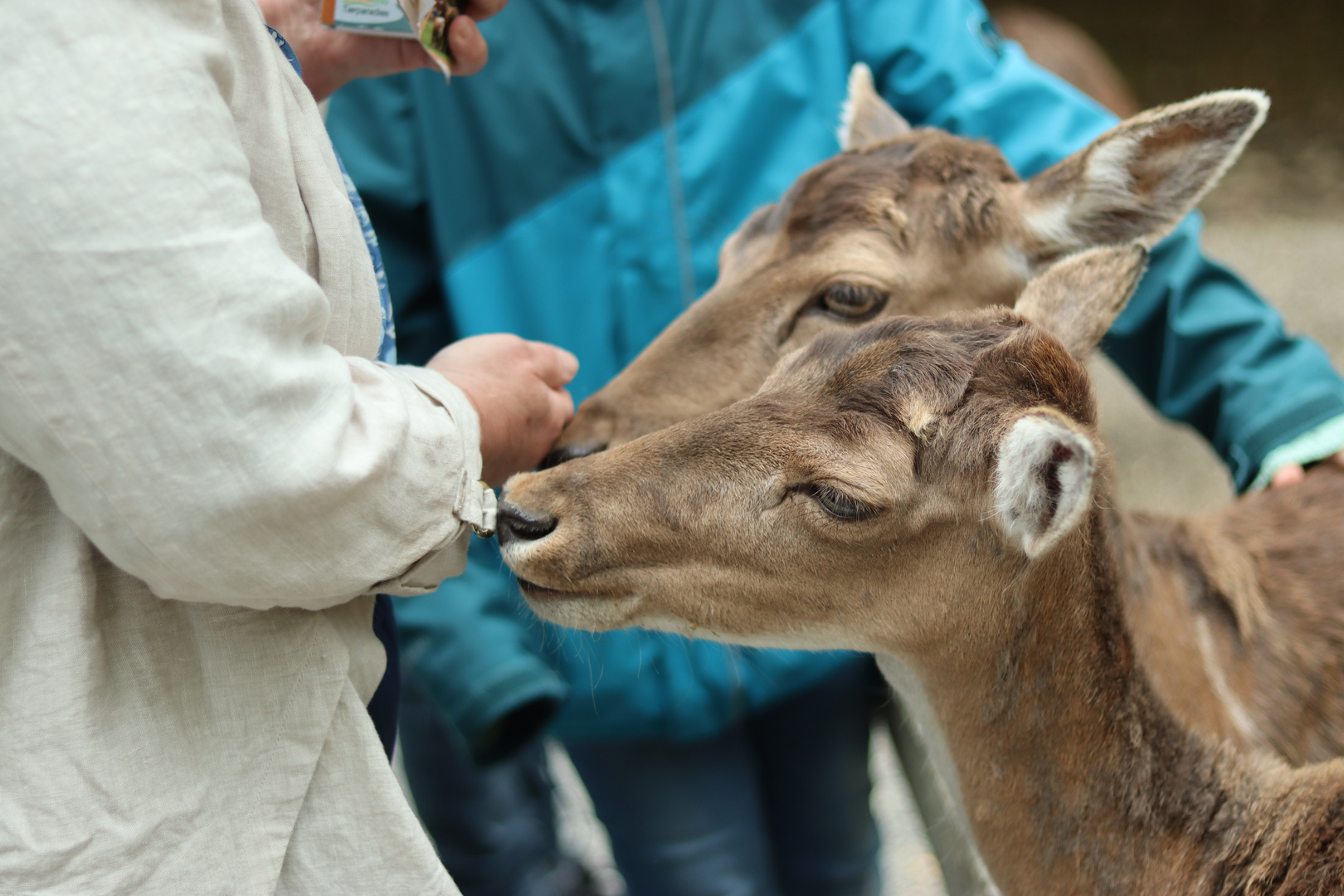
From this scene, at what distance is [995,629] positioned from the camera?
178 cm

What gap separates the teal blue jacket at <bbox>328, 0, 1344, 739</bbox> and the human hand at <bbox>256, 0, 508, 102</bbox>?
655mm

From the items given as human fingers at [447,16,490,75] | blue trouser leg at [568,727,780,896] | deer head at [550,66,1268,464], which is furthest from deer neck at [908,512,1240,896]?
human fingers at [447,16,490,75]

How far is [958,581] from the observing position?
1.75 m

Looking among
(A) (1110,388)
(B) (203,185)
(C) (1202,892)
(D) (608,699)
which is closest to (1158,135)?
(C) (1202,892)

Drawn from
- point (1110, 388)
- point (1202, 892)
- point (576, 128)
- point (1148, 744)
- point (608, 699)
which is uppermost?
point (576, 128)

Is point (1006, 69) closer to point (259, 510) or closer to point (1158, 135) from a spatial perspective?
point (1158, 135)

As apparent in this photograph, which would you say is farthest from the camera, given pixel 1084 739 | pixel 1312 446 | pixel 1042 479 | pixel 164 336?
pixel 1312 446

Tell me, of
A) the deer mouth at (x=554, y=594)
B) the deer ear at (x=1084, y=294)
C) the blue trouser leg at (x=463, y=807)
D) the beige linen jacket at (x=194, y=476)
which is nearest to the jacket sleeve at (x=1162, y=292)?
the deer ear at (x=1084, y=294)

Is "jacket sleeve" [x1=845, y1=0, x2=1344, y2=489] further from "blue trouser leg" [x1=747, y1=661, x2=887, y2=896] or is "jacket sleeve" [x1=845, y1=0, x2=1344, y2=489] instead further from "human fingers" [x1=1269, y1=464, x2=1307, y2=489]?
"blue trouser leg" [x1=747, y1=661, x2=887, y2=896]

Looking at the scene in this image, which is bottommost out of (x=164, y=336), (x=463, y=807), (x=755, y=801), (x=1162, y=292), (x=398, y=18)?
(x=463, y=807)

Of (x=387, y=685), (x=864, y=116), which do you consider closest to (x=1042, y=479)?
(x=387, y=685)

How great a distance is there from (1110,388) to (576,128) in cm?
512

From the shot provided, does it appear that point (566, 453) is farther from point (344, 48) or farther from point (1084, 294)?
point (1084, 294)

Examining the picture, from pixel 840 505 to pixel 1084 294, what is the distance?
0.70m
